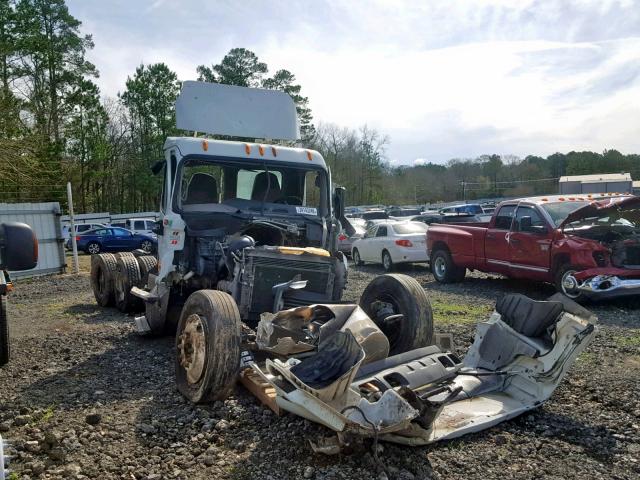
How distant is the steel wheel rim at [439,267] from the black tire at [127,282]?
6.74 m

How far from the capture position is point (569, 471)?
11.7 feet

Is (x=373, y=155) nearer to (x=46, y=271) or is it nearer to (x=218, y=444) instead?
(x=46, y=271)

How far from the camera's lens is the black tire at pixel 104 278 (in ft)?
31.9

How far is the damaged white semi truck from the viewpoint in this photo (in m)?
3.63

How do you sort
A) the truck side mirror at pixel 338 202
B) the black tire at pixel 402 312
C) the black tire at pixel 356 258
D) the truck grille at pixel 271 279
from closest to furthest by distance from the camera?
the black tire at pixel 402 312 < the truck grille at pixel 271 279 < the truck side mirror at pixel 338 202 < the black tire at pixel 356 258

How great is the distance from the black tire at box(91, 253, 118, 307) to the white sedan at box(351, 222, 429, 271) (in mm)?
8080

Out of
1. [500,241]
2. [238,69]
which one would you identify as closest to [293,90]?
[238,69]

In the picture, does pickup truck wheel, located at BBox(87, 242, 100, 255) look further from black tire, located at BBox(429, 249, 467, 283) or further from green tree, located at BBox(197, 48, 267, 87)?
black tire, located at BBox(429, 249, 467, 283)

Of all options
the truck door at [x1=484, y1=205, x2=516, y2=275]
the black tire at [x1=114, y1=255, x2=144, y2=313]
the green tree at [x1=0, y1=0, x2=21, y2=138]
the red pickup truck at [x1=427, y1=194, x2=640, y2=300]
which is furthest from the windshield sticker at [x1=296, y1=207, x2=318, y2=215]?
the green tree at [x1=0, y1=0, x2=21, y2=138]

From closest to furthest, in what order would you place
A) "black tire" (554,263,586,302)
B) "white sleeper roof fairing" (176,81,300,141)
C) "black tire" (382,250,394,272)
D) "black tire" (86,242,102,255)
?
"white sleeper roof fairing" (176,81,300,141) < "black tire" (554,263,586,302) < "black tire" (382,250,394,272) < "black tire" (86,242,102,255)

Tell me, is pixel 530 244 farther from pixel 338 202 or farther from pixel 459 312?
pixel 338 202

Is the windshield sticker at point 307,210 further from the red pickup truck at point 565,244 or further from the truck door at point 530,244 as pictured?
the truck door at point 530,244

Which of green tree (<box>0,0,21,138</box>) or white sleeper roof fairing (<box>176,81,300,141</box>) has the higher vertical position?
green tree (<box>0,0,21,138</box>)

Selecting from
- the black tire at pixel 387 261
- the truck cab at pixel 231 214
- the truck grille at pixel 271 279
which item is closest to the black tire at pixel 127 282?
the truck cab at pixel 231 214
